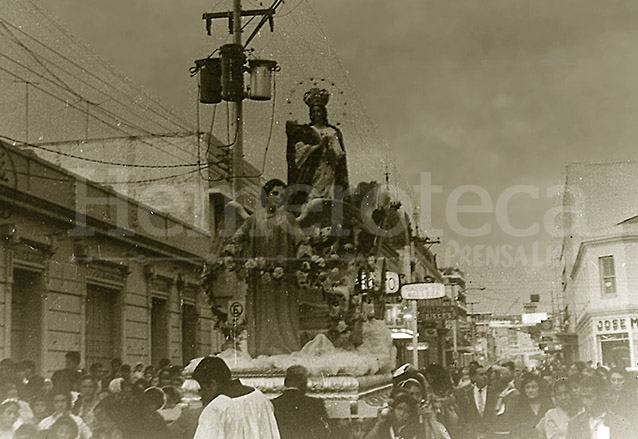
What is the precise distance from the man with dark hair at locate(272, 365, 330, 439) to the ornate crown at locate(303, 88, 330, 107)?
3.03 metres

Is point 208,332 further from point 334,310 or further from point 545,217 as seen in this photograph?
point 545,217

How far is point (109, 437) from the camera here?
6.41 meters

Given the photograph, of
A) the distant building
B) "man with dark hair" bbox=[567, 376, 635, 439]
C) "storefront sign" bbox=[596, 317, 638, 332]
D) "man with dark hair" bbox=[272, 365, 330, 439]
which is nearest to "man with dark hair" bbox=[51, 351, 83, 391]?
"man with dark hair" bbox=[272, 365, 330, 439]

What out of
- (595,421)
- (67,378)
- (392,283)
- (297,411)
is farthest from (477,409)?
(392,283)

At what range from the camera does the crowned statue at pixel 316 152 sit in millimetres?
7898

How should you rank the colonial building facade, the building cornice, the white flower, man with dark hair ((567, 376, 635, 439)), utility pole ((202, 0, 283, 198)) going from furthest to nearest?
utility pole ((202, 0, 283, 198)), the building cornice, the colonial building facade, the white flower, man with dark hair ((567, 376, 635, 439))

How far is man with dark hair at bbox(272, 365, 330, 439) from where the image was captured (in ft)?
18.6

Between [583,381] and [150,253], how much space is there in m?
4.96

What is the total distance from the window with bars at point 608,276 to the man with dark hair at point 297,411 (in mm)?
4639

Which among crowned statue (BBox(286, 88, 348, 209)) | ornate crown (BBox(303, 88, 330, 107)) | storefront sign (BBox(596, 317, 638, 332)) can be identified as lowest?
storefront sign (BBox(596, 317, 638, 332))

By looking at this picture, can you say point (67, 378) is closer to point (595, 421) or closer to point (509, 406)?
point (509, 406)

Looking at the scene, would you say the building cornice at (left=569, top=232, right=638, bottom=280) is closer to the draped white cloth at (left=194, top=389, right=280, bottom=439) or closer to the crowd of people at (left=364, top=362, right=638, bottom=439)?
the crowd of people at (left=364, top=362, right=638, bottom=439)

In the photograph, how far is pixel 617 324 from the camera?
9188mm

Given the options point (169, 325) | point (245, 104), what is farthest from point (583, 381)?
point (245, 104)
